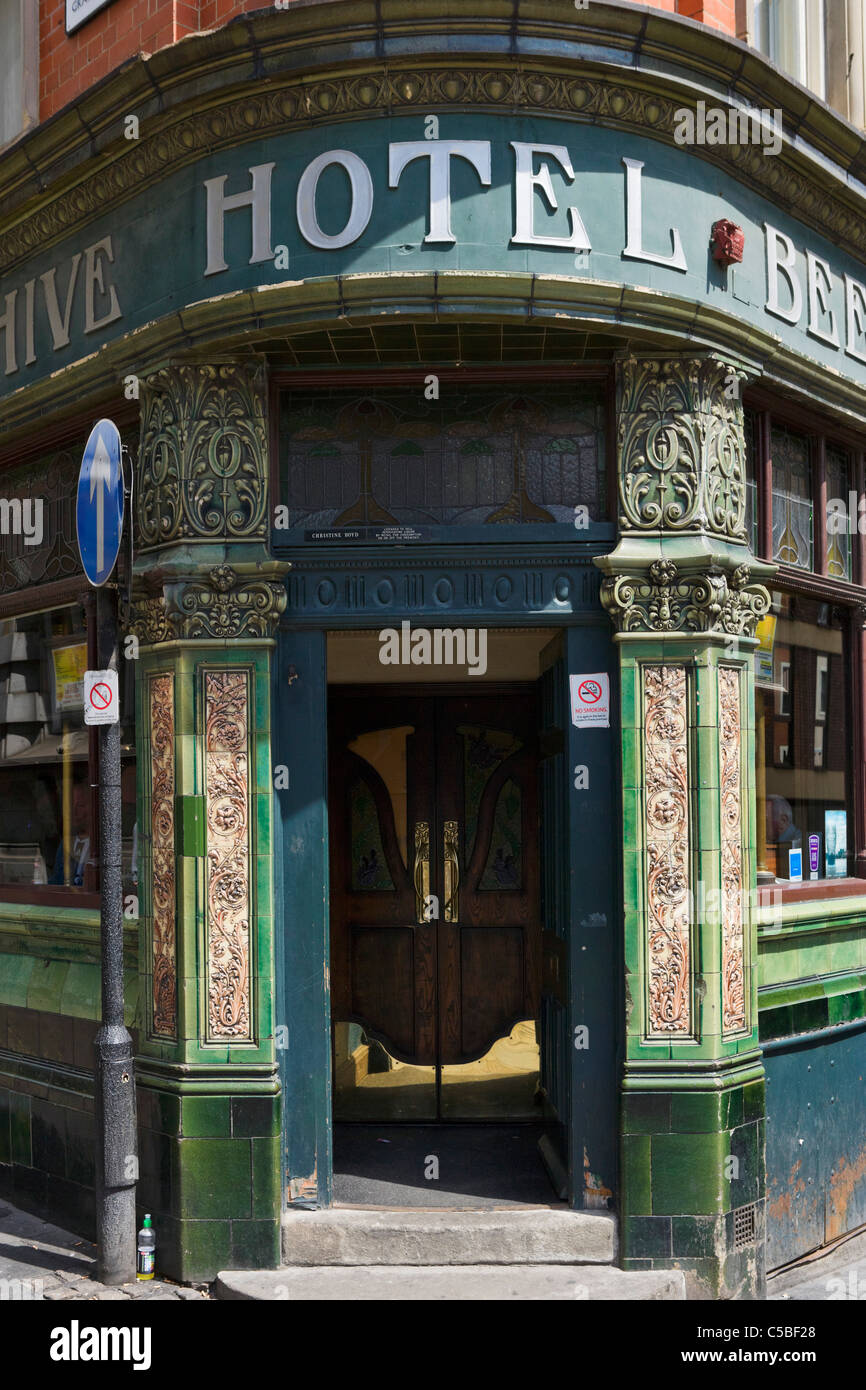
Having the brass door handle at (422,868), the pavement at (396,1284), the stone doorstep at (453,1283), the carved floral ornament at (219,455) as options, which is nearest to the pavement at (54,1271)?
the pavement at (396,1284)

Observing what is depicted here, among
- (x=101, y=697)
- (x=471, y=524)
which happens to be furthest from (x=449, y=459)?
(x=101, y=697)

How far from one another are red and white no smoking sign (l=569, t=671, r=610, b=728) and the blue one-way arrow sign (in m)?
2.41

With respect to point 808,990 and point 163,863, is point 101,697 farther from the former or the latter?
point 808,990

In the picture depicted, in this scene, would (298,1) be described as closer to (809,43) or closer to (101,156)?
(101,156)

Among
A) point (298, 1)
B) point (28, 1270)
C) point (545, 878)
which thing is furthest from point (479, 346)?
point (28, 1270)

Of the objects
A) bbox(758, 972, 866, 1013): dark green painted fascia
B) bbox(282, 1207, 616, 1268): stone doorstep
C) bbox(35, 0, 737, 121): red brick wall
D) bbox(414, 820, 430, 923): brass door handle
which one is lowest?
bbox(282, 1207, 616, 1268): stone doorstep

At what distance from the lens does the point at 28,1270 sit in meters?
6.63

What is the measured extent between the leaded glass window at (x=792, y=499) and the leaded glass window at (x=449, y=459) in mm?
1441

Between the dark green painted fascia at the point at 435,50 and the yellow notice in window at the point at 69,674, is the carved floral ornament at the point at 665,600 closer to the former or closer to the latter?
the dark green painted fascia at the point at 435,50

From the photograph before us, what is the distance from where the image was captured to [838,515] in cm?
819

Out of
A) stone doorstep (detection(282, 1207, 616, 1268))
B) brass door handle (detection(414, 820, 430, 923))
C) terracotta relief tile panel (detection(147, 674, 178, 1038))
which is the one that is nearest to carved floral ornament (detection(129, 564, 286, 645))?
terracotta relief tile panel (detection(147, 674, 178, 1038))

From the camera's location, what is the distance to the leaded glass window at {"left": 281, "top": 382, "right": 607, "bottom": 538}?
21.9 feet

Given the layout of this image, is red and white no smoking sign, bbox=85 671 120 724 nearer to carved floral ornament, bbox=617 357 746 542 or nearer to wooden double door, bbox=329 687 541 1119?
wooden double door, bbox=329 687 541 1119

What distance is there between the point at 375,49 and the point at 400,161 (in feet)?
1.63
